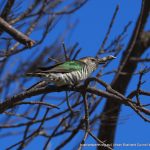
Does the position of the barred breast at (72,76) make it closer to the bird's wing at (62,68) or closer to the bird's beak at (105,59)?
the bird's wing at (62,68)

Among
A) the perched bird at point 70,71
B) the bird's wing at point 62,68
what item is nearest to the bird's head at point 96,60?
the perched bird at point 70,71

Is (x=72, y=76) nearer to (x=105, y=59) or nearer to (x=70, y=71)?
(x=70, y=71)

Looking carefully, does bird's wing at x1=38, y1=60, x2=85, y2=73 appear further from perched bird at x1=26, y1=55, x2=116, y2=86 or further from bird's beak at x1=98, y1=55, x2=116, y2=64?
bird's beak at x1=98, y1=55, x2=116, y2=64

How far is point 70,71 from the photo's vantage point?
4.43 m

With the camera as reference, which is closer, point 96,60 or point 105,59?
point 105,59

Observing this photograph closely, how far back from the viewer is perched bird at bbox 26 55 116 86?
13.6ft

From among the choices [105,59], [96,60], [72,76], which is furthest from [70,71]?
[105,59]

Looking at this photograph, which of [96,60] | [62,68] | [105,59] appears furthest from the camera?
[96,60]

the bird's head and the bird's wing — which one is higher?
the bird's head

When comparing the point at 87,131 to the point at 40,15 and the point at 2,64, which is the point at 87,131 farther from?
the point at 40,15

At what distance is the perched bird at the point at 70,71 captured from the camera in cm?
416

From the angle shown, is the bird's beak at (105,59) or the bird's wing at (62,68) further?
the bird's wing at (62,68)

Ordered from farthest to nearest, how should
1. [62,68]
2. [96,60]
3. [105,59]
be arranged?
1. [96,60]
2. [62,68]
3. [105,59]

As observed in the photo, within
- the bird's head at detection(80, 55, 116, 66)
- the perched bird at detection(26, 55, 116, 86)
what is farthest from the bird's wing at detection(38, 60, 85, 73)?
the bird's head at detection(80, 55, 116, 66)
